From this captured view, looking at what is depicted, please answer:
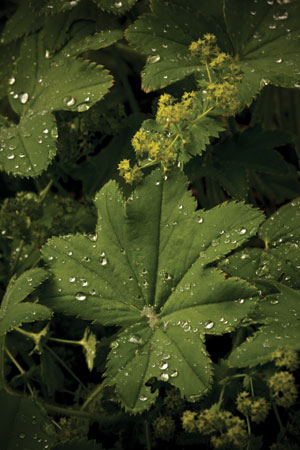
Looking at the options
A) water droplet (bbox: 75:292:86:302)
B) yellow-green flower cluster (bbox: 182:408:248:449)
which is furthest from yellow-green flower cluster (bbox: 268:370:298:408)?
water droplet (bbox: 75:292:86:302)

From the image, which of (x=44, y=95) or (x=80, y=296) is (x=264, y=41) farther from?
(x=80, y=296)

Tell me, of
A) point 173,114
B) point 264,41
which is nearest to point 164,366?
point 173,114

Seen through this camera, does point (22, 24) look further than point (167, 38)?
Yes

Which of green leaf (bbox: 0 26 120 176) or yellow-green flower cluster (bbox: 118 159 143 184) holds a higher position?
green leaf (bbox: 0 26 120 176)

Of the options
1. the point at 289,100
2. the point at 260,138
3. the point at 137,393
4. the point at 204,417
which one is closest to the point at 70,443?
the point at 137,393

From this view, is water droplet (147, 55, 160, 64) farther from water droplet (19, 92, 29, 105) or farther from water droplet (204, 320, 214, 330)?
water droplet (204, 320, 214, 330)

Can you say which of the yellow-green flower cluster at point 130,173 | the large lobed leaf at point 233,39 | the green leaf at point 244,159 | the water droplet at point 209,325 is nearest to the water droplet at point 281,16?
the large lobed leaf at point 233,39

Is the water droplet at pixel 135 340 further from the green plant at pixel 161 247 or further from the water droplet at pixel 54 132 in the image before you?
the water droplet at pixel 54 132
